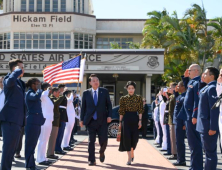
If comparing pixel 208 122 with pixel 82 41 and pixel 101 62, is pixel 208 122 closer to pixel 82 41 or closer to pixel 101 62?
pixel 101 62

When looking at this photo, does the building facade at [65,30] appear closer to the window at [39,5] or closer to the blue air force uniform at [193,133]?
the window at [39,5]

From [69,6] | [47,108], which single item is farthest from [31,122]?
[69,6]

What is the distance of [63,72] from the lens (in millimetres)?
15859

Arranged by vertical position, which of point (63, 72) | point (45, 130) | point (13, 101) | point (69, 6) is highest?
point (69, 6)

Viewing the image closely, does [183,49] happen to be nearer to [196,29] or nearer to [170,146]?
[196,29]

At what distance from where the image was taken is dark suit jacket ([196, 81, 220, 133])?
6.93m

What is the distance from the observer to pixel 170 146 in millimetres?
12695

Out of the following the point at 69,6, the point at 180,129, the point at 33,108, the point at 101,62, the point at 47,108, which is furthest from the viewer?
the point at 69,6

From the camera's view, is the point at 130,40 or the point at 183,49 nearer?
the point at 183,49

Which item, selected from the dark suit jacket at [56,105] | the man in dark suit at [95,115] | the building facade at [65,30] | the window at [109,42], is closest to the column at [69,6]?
the building facade at [65,30]

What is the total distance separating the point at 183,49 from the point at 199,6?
3936 mm

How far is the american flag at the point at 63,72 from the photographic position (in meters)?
15.6

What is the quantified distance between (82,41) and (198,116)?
3324 cm

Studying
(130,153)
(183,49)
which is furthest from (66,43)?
(130,153)
